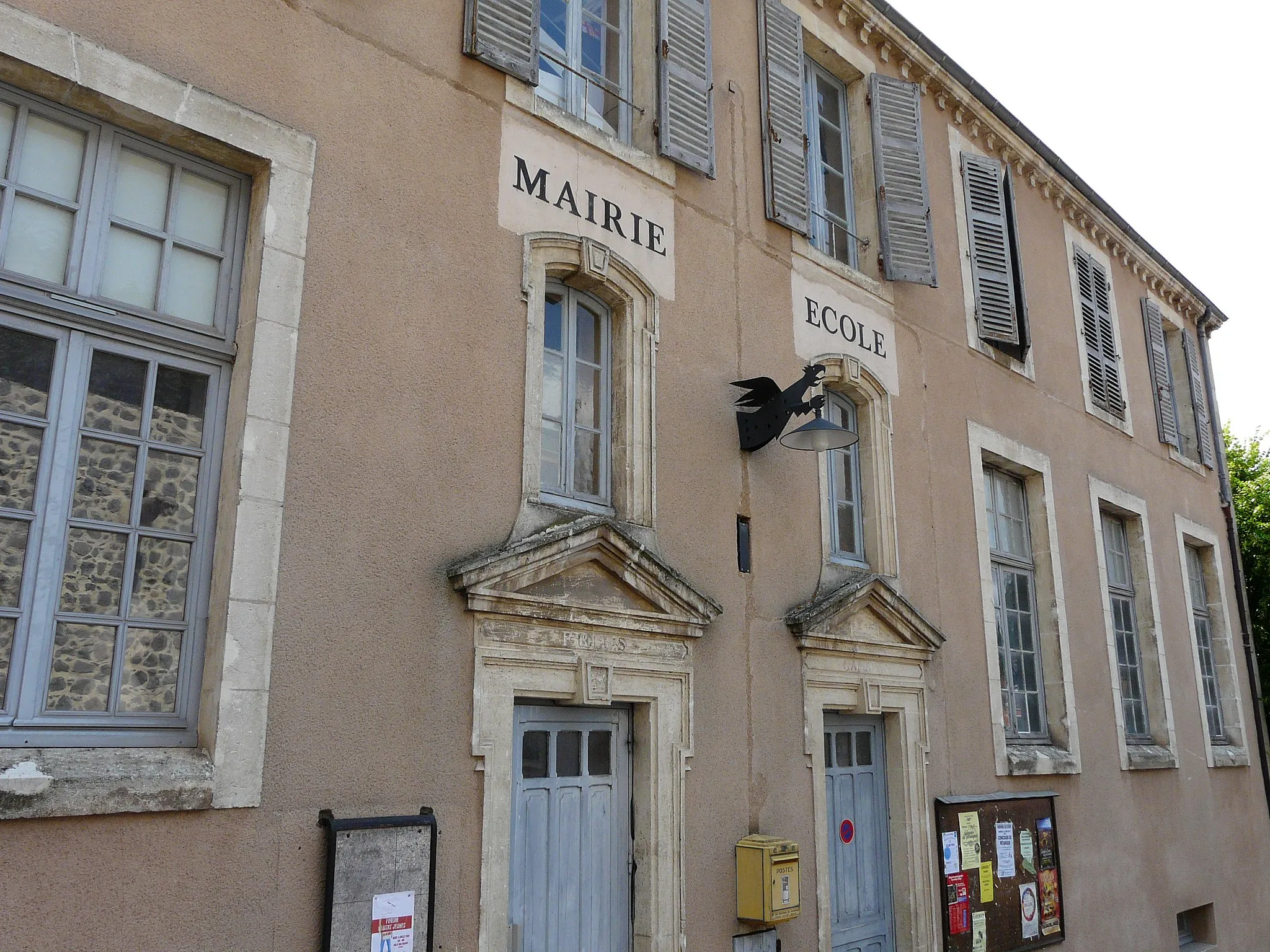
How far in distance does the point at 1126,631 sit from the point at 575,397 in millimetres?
7008

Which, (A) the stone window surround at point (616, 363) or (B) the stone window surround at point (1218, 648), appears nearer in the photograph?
(A) the stone window surround at point (616, 363)

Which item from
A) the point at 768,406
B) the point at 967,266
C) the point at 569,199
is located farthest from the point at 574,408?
the point at 967,266

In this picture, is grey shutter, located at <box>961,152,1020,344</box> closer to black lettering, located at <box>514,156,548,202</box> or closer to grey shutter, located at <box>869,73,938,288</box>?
grey shutter, located at <box>869,73,938,288</box>

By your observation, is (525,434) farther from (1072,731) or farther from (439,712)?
(1072,731)

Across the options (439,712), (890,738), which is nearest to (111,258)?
(439,712)

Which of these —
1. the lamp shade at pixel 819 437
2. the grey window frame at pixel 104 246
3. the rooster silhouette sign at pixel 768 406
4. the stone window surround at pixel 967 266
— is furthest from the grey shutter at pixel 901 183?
the grey window frame at pixel 104 246

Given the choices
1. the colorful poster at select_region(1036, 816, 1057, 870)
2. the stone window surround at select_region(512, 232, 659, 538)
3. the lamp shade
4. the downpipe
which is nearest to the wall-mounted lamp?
the lamp shade

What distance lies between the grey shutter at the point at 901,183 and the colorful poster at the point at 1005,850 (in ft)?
13.1

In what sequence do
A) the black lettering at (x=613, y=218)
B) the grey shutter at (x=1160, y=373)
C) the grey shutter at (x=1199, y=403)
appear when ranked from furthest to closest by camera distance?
the grey shutter at (x=1199, y=403) < the grey shutter at (x=1160, y=373) < the black lettering at (x=613, y=218)

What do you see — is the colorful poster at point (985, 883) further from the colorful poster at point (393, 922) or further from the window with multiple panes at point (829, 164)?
the colorful poster at point (393, 922)

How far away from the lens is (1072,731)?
842 cm

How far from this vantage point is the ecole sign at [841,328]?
6.92 m

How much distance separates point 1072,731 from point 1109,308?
4782 mm

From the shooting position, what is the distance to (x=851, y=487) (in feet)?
23.6
